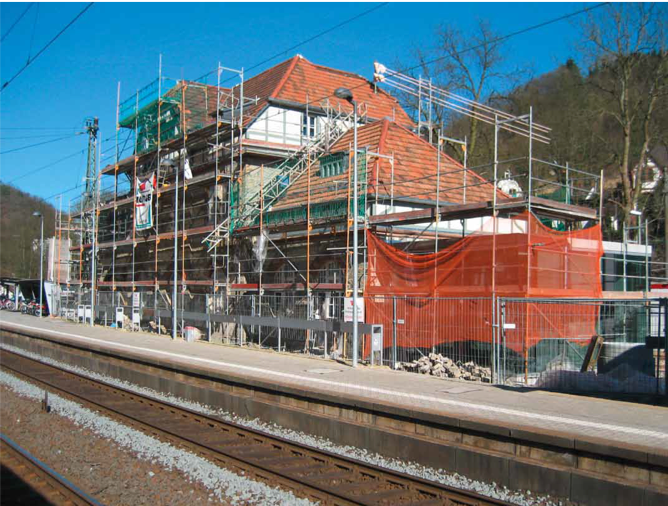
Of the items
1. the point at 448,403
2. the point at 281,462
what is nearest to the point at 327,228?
the point at 448,403

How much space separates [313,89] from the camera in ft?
116

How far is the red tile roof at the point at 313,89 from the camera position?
1304 inches

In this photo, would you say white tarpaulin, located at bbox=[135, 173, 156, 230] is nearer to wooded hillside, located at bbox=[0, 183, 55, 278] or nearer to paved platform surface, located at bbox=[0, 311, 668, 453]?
paved platform surface, located at bbox=[0, 311, 668, 453]

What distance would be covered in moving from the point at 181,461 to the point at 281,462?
4.99ft

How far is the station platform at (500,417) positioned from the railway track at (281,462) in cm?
100

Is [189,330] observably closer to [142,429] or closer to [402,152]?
[402,152]

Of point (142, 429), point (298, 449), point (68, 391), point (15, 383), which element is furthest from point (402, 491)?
point (15, 383)

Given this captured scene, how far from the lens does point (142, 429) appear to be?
1182cm

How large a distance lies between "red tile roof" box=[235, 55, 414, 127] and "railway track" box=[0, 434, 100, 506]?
2332 centimetres

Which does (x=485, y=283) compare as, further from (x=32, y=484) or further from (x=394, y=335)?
(x=32, y=484)

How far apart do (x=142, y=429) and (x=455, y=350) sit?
25.9 feet

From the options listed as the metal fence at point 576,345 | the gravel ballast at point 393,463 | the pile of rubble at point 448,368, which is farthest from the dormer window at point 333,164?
the gravel ballast at point 393,463

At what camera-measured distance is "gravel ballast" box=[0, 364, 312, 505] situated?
800cm

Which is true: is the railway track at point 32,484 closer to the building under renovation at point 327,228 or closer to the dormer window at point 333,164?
the building under renovation at point 327,228
